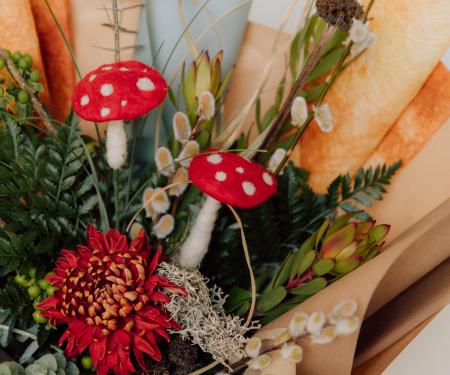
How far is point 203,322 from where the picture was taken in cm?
46

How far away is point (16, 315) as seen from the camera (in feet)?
1.60

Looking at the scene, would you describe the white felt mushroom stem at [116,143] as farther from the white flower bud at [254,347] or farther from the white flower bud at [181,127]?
the white flower bud at [254,347]

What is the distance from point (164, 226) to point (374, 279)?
0.67ft

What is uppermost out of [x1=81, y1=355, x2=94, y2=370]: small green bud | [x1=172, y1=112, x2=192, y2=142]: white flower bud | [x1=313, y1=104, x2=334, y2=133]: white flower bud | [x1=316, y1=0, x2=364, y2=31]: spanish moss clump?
[x1=316, y1=0, x2=364, y2=31]: spanish moss clump

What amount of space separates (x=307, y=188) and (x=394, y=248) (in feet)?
0.46

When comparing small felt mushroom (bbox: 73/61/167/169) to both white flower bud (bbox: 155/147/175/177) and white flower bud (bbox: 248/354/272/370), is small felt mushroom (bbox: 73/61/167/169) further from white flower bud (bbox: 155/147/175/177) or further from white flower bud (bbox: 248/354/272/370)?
white flower bud (bbox: 248/354/272/370)

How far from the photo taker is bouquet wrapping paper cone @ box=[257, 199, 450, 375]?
419mm

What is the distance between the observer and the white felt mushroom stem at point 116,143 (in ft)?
1.49

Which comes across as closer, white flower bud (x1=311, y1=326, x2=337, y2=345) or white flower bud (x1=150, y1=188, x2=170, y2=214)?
Answer: white flower bud (x1=311, y1=326, x2=337, y2=345)

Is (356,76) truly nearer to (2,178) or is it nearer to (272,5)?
(272,5)

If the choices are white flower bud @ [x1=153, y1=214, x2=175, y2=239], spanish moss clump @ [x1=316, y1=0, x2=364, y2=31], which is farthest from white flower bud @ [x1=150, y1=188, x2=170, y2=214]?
spanish moss clump @ [x1=316, y1=0, x2=364, y2=31]

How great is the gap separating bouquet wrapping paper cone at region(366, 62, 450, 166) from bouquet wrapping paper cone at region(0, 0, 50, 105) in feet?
1.25

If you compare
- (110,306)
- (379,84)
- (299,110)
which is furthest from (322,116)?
(110,306)

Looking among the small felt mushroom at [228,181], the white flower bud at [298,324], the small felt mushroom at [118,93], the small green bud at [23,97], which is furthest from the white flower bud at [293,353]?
the small green bud at [23,97]
